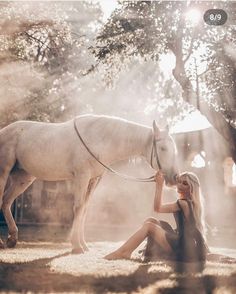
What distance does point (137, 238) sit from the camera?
6.69 metres

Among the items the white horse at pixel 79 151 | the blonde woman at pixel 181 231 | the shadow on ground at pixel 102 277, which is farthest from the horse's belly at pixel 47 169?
the blonde woman at pixel 181 231

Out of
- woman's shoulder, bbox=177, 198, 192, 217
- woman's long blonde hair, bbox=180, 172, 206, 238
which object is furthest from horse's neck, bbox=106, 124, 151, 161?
woman's shoulder, bbox=177, 198, 192, 217

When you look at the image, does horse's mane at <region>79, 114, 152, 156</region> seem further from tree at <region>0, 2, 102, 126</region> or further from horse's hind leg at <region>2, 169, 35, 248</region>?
tree at <region>0, 2, 102, 126</region>

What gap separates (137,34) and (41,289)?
12.5 metres

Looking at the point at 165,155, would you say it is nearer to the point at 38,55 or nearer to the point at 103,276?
the point at 103,276

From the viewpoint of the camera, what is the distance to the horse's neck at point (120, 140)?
26.0 feet

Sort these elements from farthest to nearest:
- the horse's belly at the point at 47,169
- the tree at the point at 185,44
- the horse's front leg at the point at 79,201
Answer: the tree at the point at 185,44 → the horse's belly at the point at 47,169 → the horse's front leg at the point at 79,201

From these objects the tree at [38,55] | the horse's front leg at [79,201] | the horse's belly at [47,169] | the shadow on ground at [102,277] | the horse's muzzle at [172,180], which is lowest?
the shadow on ground at [102,277]

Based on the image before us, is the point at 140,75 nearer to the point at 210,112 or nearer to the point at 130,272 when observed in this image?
the point at 210,112

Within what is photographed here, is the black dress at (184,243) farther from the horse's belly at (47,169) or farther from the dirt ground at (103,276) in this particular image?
the horse's belly at (47,169)

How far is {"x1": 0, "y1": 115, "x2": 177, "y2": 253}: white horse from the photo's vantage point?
25.1ft

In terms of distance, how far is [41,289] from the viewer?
416 cm

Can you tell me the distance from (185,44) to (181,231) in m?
10.4

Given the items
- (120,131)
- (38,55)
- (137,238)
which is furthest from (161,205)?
(38,55)
